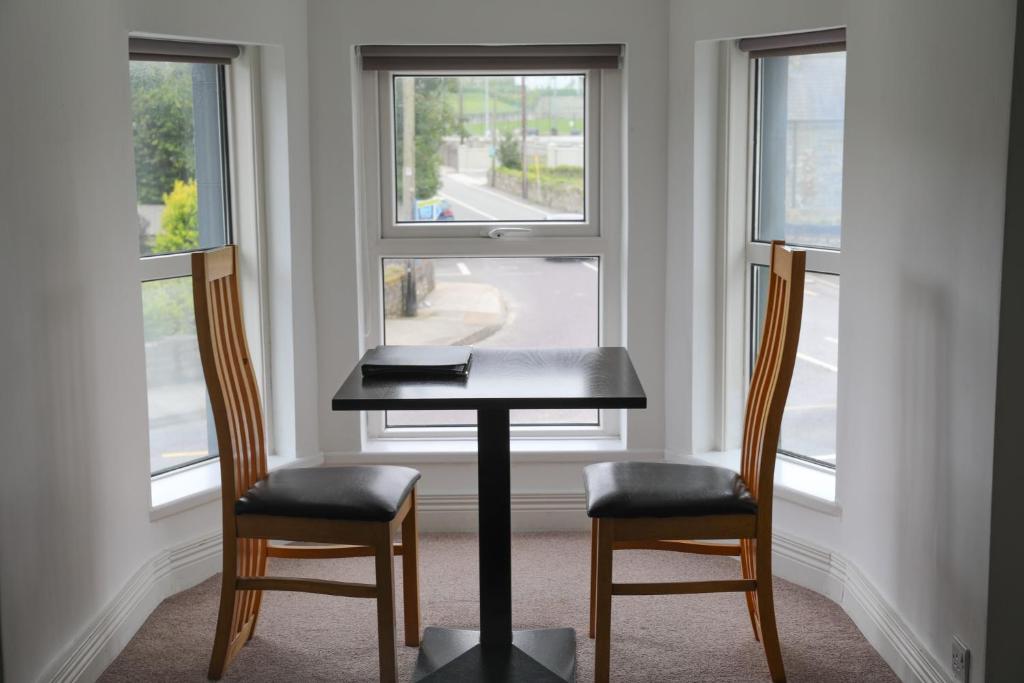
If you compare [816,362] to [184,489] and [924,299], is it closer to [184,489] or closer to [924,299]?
[924,299]

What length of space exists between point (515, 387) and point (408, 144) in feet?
4.89

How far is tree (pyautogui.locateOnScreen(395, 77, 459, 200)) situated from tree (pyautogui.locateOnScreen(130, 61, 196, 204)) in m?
0.74

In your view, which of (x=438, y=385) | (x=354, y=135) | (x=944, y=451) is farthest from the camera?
(x=354, y=135)

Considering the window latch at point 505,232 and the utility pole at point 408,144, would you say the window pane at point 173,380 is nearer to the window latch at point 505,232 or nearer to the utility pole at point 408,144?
the utility pole at point 408,144

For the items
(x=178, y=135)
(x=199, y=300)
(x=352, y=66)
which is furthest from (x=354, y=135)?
(x=199, y=300)

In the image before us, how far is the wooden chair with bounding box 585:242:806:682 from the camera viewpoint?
112 inches

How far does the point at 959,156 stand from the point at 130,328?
88.3 inches

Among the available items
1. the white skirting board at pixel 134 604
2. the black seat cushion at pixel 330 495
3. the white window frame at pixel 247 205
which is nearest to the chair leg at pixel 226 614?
the black seat cushion at pixel 330 495

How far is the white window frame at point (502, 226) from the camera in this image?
159 inches

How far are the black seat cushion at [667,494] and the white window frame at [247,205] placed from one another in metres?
1.45

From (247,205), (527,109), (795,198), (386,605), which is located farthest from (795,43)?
(386,605)

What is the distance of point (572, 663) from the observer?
9.99 feet

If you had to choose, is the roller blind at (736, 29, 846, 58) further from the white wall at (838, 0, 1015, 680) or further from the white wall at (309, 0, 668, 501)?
the white wall at (309, 0, 668, 501)

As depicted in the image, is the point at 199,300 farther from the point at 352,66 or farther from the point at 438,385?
the point at 352,66
